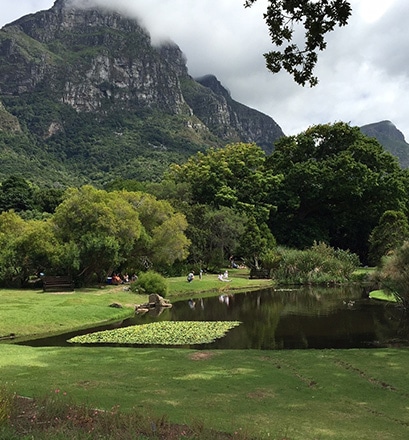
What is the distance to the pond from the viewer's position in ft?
68.5

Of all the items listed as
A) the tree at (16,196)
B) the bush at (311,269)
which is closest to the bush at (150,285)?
the bush at (311,269)

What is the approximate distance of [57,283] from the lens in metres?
35.6

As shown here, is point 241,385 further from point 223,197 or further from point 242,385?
point 223,197

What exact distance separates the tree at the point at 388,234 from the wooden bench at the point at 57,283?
3065 centimetres

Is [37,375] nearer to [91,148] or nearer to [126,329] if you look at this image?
[126,329]

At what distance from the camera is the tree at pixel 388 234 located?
49.0 m

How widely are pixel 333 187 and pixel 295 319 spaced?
44.4m

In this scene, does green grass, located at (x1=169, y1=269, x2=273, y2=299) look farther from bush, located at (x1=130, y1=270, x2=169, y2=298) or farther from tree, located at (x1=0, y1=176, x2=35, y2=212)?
tree, located at (x1=0, y1=176, x2=35, y2=212)

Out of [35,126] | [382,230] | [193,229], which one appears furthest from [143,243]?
[35,126]

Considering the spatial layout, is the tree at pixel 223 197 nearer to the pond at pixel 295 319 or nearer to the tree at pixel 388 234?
the tree at pixel 388 234

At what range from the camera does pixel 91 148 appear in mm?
168500

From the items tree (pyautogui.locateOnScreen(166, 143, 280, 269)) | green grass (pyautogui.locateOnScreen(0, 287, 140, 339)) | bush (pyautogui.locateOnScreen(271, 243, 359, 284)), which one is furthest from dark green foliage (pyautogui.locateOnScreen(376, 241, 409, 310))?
tree (pyautogui.locateOnScreen(166, 143, 280, 269))

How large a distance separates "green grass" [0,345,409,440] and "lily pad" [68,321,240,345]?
3.36 metres

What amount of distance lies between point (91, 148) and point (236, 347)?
157828 mm
